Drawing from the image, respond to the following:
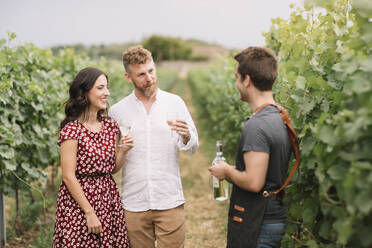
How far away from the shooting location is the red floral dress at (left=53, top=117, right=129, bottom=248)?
2.66 m

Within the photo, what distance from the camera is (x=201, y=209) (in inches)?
253

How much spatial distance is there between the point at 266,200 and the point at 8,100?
3276 mm

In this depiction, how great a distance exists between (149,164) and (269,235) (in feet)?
3.63

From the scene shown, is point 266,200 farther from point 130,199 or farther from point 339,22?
point 339,22

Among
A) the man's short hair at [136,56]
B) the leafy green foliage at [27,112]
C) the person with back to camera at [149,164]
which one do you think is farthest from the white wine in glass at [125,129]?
the leafy green foliage at [27,112]

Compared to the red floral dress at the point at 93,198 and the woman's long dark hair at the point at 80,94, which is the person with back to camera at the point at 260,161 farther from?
the woman's long dark hair at the point at 80,94

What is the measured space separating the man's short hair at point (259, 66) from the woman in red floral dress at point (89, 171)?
40.7 inches

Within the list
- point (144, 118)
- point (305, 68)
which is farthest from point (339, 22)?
point (144, 118)

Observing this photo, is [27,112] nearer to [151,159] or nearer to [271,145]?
[151,159]

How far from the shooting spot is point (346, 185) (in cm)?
148

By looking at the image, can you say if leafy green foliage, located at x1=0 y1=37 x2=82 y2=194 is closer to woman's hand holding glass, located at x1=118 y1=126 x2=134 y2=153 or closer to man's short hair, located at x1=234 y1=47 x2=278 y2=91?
woman's hand holding glass, located at x1=118 y1=126 x2=134 y2=153

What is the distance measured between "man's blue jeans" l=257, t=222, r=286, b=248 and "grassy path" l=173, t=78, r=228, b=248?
2.94 m

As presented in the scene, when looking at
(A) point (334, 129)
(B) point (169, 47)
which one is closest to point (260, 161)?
(A) point (334, 129)

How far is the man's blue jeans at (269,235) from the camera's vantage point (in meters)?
2.16
